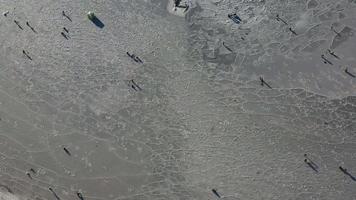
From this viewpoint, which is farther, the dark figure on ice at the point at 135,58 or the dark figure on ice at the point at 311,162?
the dark figure on ice at the point at 135,58

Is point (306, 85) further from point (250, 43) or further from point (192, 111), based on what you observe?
point (192, 111)

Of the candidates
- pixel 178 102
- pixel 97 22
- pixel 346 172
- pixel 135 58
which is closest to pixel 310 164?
pixel 346 172

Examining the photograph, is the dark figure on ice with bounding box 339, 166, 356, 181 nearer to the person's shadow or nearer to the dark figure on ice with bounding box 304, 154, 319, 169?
the dark figure on ice with bounding box 304, 154, 319, 169

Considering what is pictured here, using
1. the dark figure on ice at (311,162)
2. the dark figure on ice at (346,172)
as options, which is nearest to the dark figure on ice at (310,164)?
the dark figure on ice at (311,162)

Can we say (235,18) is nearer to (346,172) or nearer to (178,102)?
(178,102)

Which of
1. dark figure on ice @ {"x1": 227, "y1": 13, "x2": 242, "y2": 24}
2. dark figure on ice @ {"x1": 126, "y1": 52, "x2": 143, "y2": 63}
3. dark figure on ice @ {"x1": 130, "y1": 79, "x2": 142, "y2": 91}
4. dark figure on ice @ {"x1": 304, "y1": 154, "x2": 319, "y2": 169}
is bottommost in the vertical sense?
dark figure on ice @ {"x1": 304, "y1": 154, "x2": 319, "y2": 169}

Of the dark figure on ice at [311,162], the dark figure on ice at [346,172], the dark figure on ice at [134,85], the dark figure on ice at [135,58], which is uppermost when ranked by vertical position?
the dark figure on ice at [135,58]

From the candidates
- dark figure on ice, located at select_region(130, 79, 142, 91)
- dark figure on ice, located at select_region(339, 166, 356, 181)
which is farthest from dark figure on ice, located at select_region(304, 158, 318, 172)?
dark figure on ice, located at select_region(130, 79, 142, 91)

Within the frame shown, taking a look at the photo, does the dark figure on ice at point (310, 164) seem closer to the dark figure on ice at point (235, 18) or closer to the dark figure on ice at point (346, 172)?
the dark figure on ice at point (346, 172)
